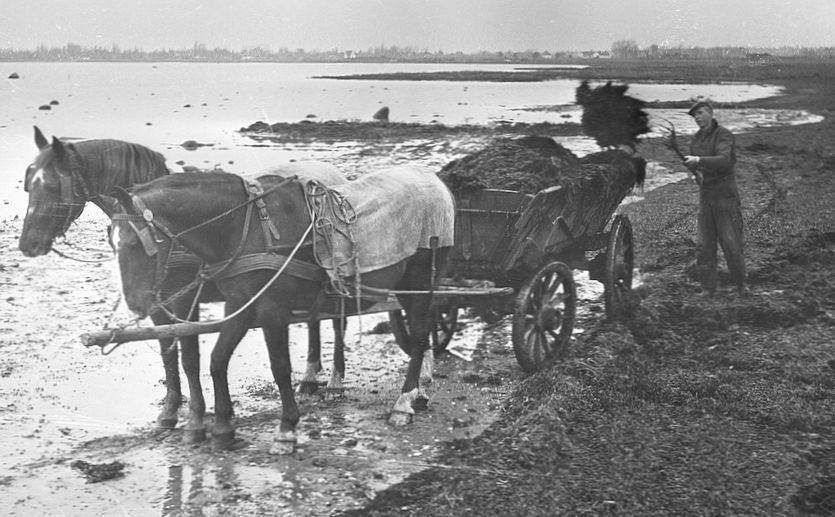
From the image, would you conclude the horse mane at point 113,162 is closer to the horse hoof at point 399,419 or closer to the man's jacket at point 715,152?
the horse hoof at point 399,419

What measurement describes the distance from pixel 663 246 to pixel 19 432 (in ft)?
27.4

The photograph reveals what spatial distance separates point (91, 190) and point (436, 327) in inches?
133

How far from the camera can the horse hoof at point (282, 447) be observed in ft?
18.5

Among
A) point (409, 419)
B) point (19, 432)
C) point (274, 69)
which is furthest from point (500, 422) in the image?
point (274, 69)

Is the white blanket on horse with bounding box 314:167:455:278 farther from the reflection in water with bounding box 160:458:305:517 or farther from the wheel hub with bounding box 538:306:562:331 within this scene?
the reflection in water with bounding box 160:458:305:517

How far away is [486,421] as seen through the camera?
249 inches

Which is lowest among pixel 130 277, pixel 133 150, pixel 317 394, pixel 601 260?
pixel 317 394

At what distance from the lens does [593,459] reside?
17.2 feet

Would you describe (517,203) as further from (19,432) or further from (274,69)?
(274,69)

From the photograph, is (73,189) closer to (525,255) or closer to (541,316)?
(525,255)

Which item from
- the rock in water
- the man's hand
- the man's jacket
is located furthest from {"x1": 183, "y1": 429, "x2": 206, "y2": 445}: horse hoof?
the rock in water

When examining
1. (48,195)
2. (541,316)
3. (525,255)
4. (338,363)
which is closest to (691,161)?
(525,255)

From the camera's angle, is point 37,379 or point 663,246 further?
point 663,246

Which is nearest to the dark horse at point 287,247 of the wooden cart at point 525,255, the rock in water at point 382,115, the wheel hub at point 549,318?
the wooden cart at point 525,255
